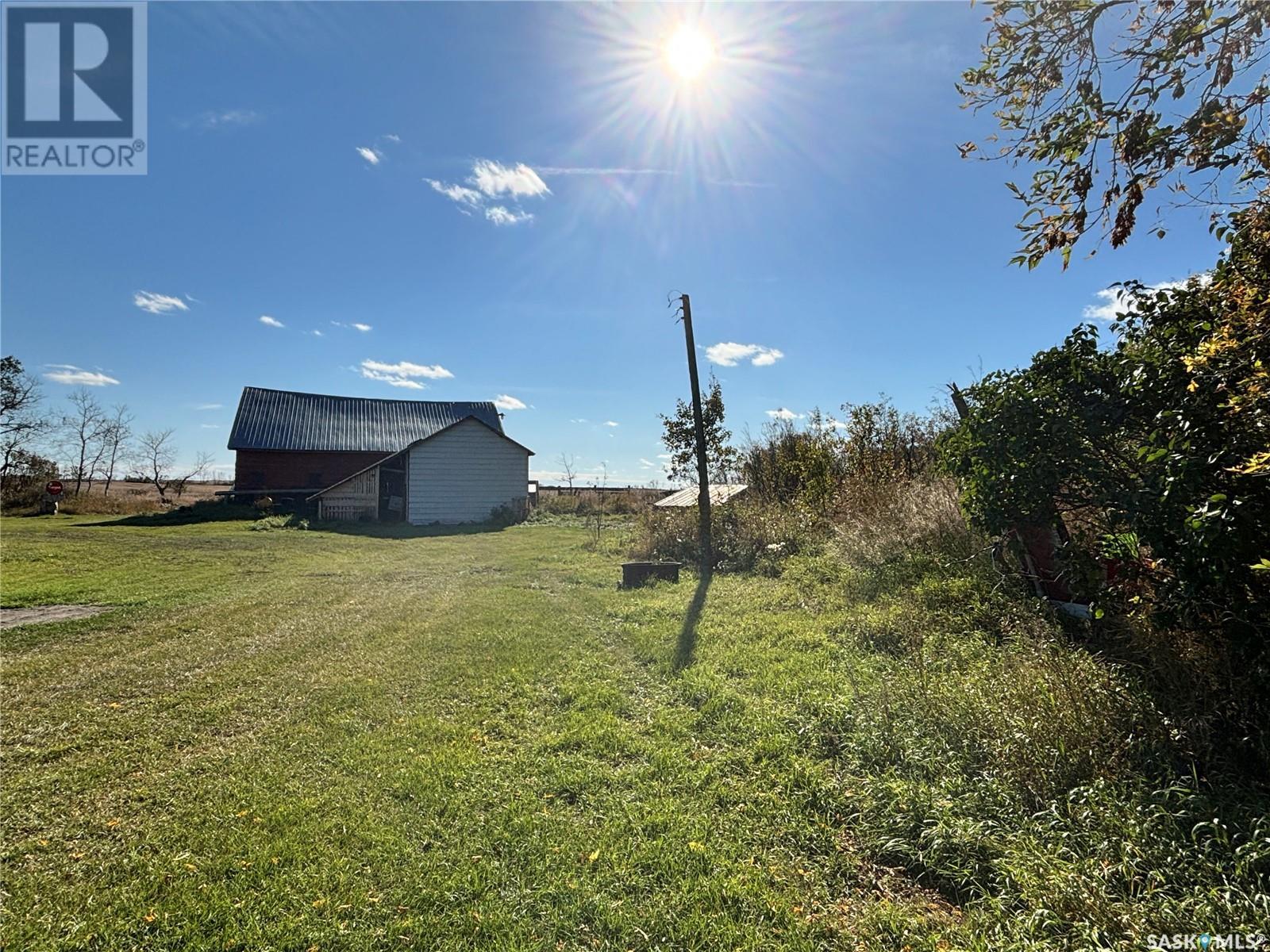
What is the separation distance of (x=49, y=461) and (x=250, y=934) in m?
40.9

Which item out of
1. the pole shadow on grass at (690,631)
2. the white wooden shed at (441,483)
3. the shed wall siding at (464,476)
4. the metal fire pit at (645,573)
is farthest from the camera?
the shed wall siding at (464,476)

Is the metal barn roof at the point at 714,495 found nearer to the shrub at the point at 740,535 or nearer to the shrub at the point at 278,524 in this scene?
the shrub at the point at 740,535

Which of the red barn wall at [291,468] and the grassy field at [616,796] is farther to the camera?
the red barn wall at [291,468]

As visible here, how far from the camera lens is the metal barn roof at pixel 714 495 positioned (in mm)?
16761

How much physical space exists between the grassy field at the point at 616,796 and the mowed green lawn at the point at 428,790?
2 centimetres

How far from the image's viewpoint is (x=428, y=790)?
3621mm

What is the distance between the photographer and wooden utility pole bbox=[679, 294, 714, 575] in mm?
12602

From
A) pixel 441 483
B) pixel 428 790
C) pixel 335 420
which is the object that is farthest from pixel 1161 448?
pixel 335 420

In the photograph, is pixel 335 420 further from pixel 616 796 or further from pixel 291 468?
pixel 616 796

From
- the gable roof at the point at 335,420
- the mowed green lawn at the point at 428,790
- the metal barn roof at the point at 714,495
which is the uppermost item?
the gable roof at the point at 335,420

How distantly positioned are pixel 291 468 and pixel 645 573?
2874 cm

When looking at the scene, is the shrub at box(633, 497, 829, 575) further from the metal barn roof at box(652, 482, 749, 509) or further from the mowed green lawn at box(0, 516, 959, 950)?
the mowed green lawn at box(0, 516, 959, 950)

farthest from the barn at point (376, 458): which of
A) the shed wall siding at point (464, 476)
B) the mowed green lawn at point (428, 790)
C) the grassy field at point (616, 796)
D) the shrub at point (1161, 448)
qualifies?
the shrub at point (1161, 448)

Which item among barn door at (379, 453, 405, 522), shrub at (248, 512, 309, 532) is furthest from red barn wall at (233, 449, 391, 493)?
shrub at (248, 512, 309, 532)
